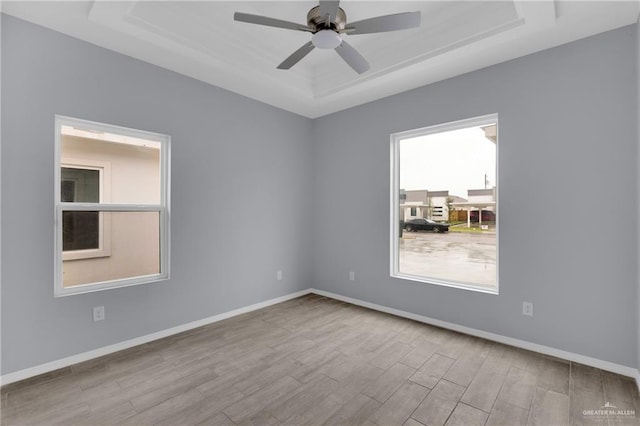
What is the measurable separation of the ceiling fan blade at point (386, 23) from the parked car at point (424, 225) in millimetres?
2292

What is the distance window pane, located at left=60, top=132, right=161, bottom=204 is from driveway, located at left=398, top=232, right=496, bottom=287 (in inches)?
120

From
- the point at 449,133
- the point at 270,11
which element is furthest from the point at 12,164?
the point at 449,133

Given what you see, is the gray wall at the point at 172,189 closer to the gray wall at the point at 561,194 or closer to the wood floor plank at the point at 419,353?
the gray wall at the point at 561,194

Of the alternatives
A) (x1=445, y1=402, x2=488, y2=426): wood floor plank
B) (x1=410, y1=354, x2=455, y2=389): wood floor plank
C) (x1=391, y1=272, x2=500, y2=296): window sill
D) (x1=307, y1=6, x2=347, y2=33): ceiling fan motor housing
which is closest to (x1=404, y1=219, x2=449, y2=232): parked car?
(x1=391, y1=272, x2=500, y2=296): window sill

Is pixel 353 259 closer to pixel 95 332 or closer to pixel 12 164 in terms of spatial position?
pixel 95 332

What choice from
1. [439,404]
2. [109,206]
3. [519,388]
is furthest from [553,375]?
[109,206]

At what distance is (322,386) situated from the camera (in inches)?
88.4

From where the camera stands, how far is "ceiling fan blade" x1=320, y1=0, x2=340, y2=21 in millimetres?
1902

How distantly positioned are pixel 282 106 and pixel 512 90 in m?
2.77

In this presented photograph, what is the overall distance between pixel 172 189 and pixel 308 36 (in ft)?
7.14

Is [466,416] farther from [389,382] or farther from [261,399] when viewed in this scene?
[261,399]

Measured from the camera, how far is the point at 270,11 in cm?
283

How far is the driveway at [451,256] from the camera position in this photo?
3.22 meters

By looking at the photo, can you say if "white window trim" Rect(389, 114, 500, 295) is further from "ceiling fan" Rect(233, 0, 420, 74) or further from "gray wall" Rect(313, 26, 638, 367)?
"ceiling fan" Rect(233, 0, 420, 74)
